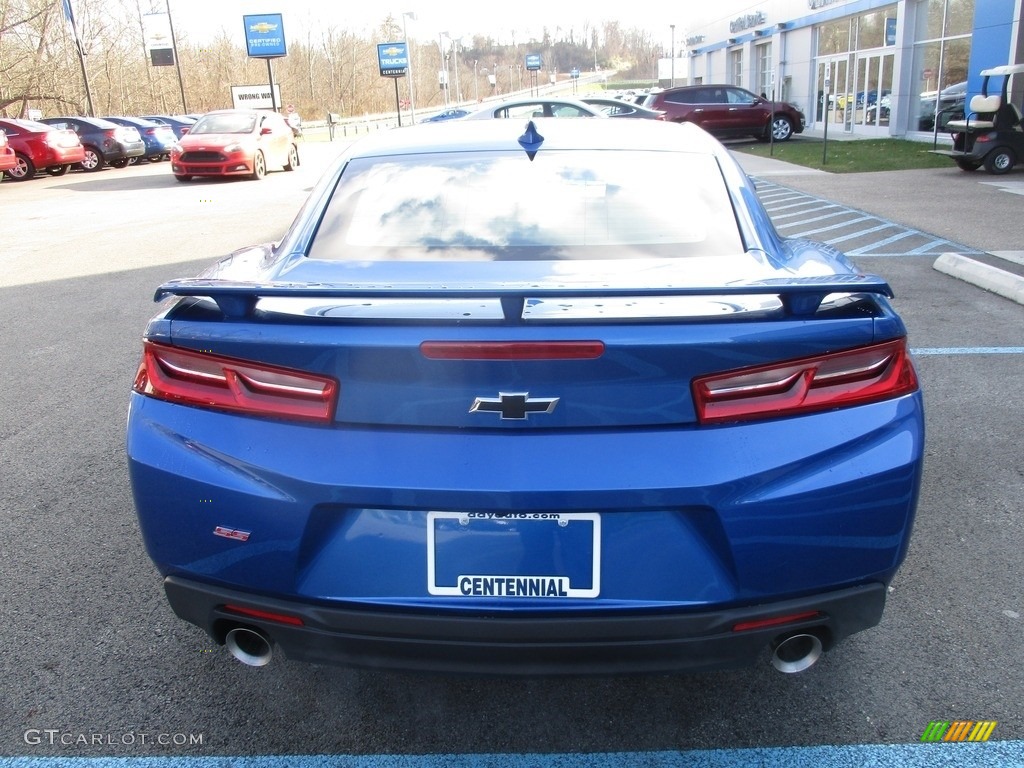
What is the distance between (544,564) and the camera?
6.54 ft

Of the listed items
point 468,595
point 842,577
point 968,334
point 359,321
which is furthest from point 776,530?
point 968,334

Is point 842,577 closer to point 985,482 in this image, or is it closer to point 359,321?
point 359,321

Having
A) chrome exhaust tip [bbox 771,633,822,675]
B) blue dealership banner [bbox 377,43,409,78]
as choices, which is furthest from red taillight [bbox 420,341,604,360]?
blue dealership banner [bbox 377,43,409,78]

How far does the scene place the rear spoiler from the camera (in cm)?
200

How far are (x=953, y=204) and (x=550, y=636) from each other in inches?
507

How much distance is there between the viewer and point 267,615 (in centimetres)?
214

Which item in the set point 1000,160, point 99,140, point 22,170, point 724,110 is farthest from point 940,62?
point 22,170

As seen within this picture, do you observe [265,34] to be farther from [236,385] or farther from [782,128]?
[236,385]

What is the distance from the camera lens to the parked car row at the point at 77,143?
23.3 meters

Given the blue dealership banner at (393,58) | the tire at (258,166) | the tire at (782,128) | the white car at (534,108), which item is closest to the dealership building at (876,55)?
the tire at (782,128)

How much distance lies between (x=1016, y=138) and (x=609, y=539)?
1691 centimetres

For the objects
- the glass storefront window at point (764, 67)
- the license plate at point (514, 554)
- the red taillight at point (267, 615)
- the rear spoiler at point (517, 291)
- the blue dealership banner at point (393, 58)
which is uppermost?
the blue dealership banner at point (393, 58)

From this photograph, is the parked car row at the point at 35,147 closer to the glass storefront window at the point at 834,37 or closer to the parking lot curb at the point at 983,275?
the parking lot curb at the point at 983,275

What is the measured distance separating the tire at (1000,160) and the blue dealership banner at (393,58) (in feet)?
159
